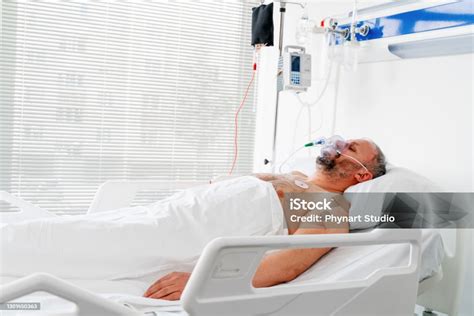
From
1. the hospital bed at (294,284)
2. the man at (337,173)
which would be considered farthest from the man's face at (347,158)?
the hospital bed at (294,284)

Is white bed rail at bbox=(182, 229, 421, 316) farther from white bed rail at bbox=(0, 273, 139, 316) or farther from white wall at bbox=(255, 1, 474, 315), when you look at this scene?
white wall at bbox=(255, 1, 474, 315)

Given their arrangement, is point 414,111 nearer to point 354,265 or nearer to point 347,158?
point 347,158

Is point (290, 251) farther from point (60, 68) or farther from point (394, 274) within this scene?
point (60, 68)

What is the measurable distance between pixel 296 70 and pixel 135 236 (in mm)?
1430

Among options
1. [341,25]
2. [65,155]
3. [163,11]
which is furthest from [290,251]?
[163,11]

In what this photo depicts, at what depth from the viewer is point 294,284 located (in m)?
1.58

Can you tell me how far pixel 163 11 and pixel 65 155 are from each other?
1.20 metres

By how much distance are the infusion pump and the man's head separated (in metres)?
0.68

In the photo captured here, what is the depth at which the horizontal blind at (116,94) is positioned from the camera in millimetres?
3273

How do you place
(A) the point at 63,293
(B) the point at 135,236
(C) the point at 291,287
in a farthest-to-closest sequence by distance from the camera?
(B) the point at 135,236 < (C) the point at 291,287 < (A) the point at 63,293

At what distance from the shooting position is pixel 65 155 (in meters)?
3.38

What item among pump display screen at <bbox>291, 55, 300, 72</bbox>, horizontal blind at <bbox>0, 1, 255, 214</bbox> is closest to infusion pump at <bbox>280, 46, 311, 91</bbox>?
pump display screen at <bbox>291, 55, 300, 72</bbox>

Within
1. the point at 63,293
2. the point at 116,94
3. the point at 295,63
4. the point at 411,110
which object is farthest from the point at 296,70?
the point at 63,293

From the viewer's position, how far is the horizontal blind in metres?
3.27
